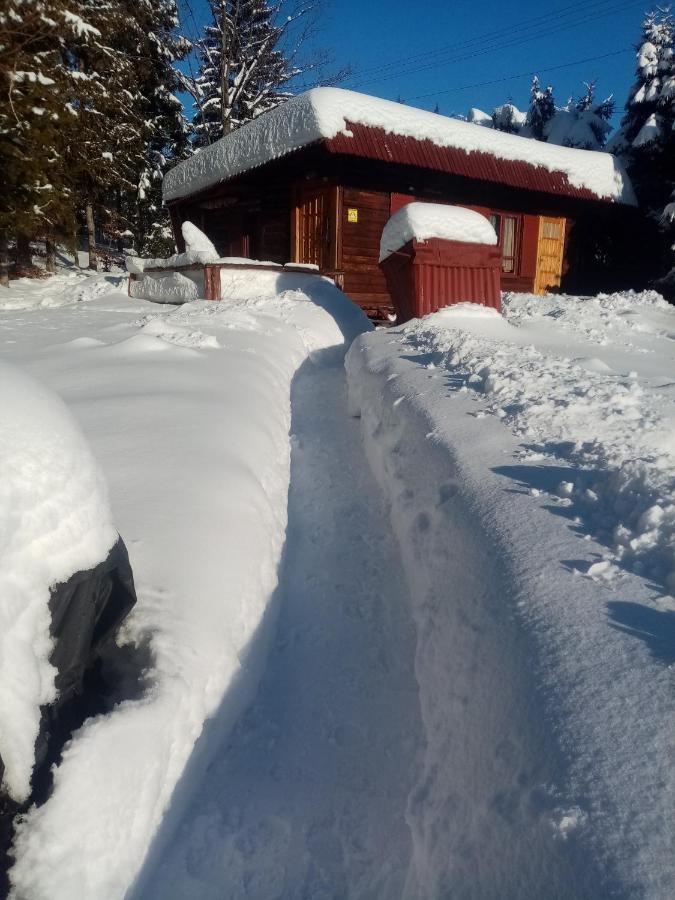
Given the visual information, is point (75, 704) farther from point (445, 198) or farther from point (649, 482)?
point (445, 198)

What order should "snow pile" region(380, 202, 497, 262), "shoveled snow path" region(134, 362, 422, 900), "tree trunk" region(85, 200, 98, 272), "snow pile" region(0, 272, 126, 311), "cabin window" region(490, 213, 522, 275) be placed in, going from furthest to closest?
"tree trunk" region(85, 200, 98, 272) < "cabin window" region(490, 213, 522, 275) < "snow pile" region(0, 272, 126, 311) < "snow pile" region(380, 202, 497, 262) < "shoveled snow path" region(134, 362, 422, 900)

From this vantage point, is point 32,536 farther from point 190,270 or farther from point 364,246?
point 364,246

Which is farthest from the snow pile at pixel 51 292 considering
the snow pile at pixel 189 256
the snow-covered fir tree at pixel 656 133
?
the snow-covered fir tree at pixel 656 133

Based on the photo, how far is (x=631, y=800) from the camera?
1.00 m

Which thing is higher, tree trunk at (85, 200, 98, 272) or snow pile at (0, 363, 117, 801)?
tree trunk at (85, 200, 98, 272)

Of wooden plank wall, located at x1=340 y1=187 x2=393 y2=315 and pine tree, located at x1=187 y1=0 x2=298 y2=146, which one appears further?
pine tree, located at x1=187 y1=0 x2=298 y2=146

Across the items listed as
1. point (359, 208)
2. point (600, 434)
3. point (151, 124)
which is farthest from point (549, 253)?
point (151, 124)

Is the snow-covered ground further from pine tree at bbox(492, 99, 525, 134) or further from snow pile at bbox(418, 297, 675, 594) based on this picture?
pine tree at bbox(492, 99, 525, 134)

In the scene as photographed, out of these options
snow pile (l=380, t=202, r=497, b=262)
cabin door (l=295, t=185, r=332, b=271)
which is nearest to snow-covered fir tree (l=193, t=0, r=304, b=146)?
cabin door (l=295, t=185, r=332, b=271)

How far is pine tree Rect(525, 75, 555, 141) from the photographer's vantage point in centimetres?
2514

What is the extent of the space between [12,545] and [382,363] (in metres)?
3.77

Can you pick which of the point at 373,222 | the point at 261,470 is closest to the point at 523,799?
the point at 261,470

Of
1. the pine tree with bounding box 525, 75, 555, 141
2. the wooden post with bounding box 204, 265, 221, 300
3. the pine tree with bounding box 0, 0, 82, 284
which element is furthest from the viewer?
the pine tree with bounding box 525, 75, 555, 141

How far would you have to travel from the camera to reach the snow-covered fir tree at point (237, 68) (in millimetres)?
19112
